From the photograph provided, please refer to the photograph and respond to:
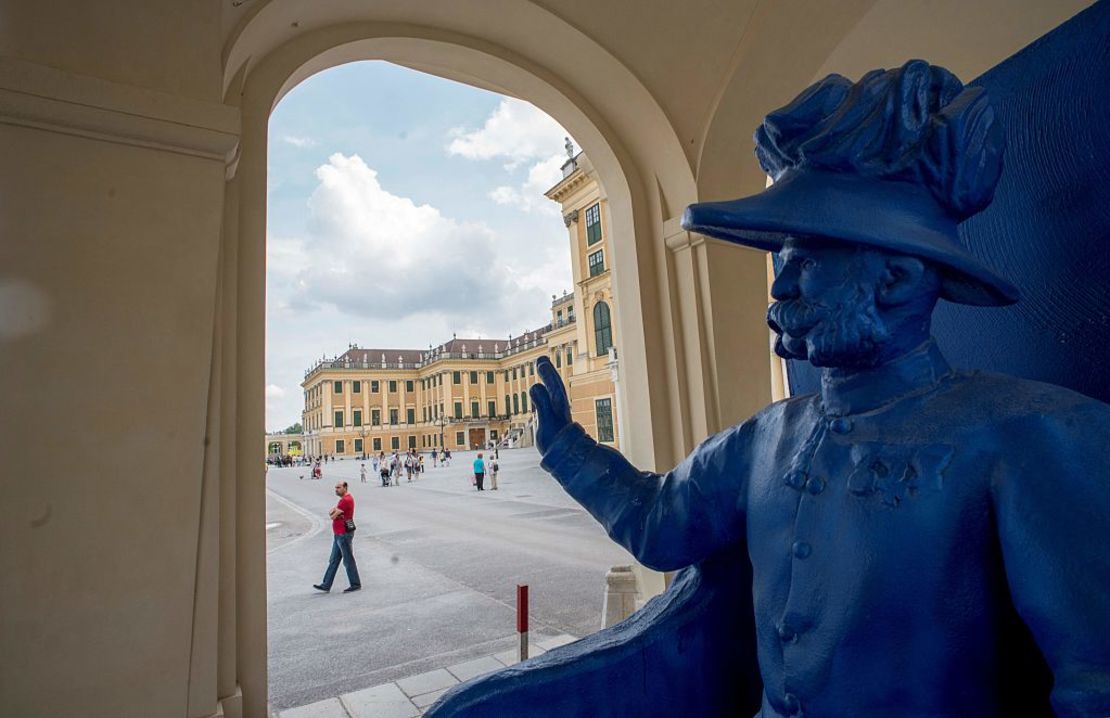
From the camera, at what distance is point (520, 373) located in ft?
183

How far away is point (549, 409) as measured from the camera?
1.23 m

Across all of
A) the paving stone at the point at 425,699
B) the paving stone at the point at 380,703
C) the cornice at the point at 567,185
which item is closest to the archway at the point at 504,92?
the paving stone at the point at 380,703

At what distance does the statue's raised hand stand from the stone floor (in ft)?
8.99

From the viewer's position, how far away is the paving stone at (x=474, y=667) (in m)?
4.12

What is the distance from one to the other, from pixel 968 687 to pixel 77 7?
3.11 m

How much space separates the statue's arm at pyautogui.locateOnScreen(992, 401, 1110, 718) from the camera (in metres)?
0.68

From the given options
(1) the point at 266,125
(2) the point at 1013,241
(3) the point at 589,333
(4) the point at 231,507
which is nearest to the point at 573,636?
(4) the point at 231,507

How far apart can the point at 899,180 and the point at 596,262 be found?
2372 centimetres

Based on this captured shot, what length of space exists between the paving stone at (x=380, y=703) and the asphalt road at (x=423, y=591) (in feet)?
0.77

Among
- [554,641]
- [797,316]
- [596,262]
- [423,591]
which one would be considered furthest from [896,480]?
Answer: [596,262]

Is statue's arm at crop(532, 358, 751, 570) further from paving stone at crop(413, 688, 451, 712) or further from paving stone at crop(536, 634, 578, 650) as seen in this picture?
paving stone at crop(536, 634, 578, 650)

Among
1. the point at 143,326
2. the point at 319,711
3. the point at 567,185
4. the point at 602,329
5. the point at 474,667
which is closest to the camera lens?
the point at 143,326

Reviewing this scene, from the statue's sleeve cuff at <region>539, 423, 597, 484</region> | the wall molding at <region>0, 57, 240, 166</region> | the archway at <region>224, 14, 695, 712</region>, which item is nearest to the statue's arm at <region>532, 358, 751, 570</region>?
the statue's sleeve cuff at <region>539, 423, 597, 484</region>

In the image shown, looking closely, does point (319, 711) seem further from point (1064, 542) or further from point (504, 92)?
point (504, 92)
